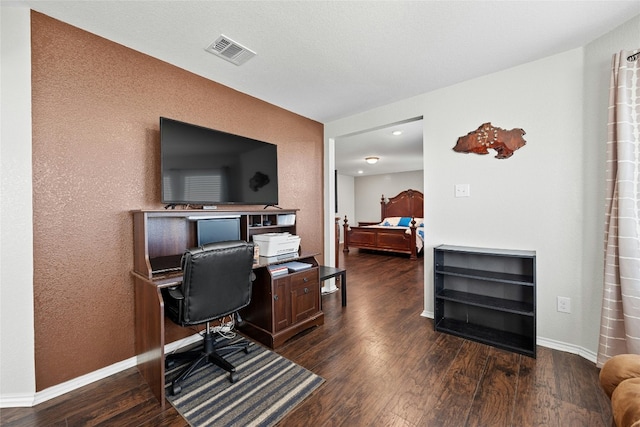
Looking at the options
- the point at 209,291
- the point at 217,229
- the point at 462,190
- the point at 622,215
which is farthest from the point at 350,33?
the point at 622,215

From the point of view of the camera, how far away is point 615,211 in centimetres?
172

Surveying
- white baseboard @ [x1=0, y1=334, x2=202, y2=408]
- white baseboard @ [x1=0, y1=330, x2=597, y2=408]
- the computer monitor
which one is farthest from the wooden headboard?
white baseboard @ [x1=0, y1=334, x2=202, y2=408]

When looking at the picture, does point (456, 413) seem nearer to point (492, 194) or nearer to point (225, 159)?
point (492, 194)

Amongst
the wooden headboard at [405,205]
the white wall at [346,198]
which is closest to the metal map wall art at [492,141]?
the wooden headboard at [405,205]

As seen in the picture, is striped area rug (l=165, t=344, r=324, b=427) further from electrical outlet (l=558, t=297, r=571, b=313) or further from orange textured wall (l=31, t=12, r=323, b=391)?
electrical outlet (l=558, t=297, r=571, b=313)

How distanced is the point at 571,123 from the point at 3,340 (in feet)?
13.2

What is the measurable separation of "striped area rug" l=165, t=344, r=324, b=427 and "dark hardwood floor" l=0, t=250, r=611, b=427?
70 millimetres

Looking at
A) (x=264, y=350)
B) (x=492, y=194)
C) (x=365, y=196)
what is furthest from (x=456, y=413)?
(x=365, y=196)

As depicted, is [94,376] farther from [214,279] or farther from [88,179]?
[88,179]

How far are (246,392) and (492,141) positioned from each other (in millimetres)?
2760

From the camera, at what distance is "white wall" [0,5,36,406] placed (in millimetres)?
1530

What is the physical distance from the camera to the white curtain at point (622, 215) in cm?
163

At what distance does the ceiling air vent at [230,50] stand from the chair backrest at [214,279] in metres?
1.41

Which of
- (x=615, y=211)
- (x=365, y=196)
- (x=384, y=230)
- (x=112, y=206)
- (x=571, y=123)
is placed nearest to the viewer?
(x=615, y=211)
